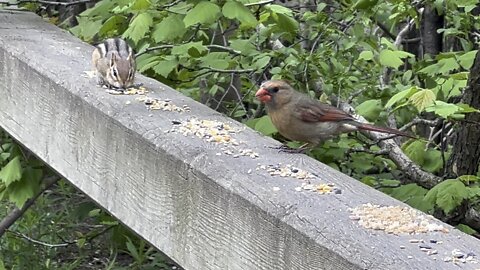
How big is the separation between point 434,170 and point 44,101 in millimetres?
1447

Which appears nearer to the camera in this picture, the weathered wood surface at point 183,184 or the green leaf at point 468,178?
the weathered wood surface at point 183,184

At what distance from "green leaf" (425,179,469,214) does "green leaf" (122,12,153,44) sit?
3.61 feet

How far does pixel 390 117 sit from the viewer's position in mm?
3477

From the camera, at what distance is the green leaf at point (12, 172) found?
9.53 feet

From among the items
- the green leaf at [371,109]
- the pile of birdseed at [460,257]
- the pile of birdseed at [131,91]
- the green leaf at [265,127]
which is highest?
the pile of birdseed at [460,257]

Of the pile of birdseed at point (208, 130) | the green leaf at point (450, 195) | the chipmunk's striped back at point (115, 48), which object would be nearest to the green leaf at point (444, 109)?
the green leaf at point (450, 195)

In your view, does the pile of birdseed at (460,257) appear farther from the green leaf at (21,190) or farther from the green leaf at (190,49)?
A: the green leaf at (190,49)

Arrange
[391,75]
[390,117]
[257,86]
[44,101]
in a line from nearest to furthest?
[44,101]
[390,117]
[257,86]
[391,75]

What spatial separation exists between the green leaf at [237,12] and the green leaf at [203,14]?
0.11 ft

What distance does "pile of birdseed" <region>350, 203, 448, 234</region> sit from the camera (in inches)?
58.9

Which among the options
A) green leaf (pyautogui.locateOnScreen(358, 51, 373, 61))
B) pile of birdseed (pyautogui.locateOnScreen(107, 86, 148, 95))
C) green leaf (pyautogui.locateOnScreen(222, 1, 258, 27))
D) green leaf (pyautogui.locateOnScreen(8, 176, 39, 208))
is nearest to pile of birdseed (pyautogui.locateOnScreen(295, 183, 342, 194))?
pile of birdseed (pyautogui.locateOnScreen(107, 86, 148, 95))

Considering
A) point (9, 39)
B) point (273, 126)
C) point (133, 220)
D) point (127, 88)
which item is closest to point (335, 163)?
point (273, 126)

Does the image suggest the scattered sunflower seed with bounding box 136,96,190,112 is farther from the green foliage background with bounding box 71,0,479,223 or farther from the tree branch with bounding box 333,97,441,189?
the tree branch with bounding box 333,97,441,189

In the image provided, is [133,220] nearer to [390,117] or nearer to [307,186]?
[307,186]
